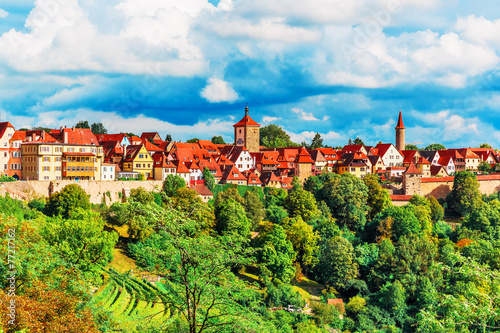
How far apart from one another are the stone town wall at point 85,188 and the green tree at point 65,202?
2.47 meters

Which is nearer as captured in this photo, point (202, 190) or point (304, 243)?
point (304, 243)

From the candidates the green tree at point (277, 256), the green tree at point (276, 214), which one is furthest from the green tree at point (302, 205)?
the green tree at point (277, 256)

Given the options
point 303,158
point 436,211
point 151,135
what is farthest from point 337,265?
point 151,135

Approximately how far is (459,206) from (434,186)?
4969 mm

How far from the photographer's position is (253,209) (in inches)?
1946

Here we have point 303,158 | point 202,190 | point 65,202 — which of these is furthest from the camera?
point 303,158

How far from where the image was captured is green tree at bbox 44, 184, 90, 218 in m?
40.7

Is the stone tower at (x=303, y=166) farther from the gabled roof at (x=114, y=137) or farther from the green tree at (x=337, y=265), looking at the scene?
the green tree at (x=337, y=265)

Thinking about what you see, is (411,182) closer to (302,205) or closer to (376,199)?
(376,199)

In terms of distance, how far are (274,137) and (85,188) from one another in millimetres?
64211

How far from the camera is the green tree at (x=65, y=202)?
4072 centimetres

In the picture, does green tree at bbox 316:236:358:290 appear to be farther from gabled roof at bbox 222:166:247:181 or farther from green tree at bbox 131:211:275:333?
green tree at bbox 131:211:275:333

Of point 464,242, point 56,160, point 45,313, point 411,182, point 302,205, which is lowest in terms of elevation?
point 464,242

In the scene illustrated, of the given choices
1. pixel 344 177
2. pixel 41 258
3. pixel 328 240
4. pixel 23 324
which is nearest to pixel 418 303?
pixel 328 240
